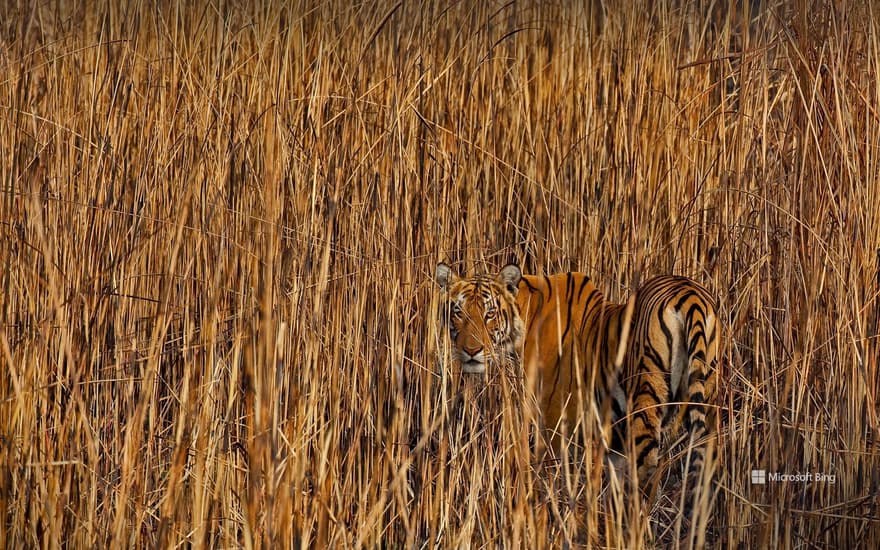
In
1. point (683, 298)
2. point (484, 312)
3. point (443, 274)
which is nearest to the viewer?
point (683, 298)

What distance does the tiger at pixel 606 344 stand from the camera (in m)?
1.89

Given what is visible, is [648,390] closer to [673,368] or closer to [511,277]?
[673,368]

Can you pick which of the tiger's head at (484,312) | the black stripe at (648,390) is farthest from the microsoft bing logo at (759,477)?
the tiger's head at (484,312)

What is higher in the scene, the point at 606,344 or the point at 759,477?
the point at 606,344

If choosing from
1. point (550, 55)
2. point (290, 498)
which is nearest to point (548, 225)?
point (550, 55)

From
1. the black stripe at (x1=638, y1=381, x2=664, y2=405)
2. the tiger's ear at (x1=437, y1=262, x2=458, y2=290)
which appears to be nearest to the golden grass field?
the tiger's ear at (x1=437, y1=262, x2=458, y2=290)

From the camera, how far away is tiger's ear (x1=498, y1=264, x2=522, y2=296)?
7.23ft

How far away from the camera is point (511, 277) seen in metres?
2.23

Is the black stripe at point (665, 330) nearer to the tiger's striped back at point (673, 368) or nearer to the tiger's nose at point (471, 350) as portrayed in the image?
the tiger's striped back at point (673, 368)

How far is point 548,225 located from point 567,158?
8.0 inches

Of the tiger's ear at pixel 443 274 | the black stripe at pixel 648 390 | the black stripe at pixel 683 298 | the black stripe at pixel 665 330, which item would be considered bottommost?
the black stripe at pixel 648 390

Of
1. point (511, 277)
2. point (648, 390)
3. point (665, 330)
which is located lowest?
point (648, 390)

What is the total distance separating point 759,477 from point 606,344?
1.36ft

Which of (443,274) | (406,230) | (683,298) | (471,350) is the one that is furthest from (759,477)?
(406,230)
